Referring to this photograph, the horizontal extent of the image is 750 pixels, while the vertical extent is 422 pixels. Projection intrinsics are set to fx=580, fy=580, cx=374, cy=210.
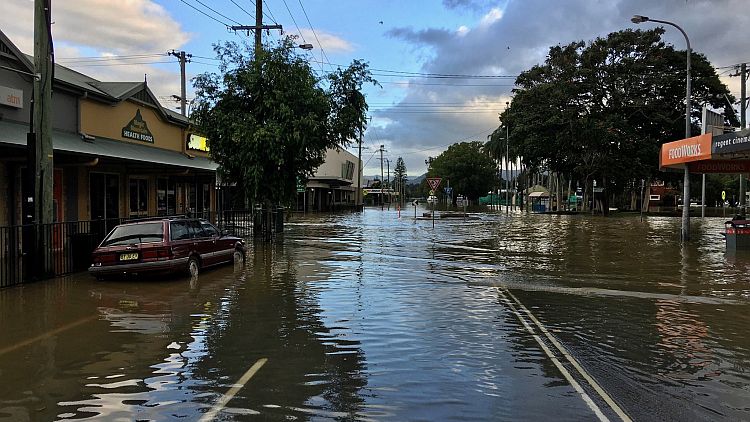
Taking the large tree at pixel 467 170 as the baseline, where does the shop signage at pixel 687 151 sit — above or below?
below

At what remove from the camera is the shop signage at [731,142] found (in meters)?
17.0

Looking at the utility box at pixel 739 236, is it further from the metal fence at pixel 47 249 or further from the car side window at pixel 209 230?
the metal fence at pixel 47 249

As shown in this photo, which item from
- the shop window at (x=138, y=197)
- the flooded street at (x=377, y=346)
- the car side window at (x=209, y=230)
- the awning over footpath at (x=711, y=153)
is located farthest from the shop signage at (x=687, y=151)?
the shop window at (x=138, y=197)

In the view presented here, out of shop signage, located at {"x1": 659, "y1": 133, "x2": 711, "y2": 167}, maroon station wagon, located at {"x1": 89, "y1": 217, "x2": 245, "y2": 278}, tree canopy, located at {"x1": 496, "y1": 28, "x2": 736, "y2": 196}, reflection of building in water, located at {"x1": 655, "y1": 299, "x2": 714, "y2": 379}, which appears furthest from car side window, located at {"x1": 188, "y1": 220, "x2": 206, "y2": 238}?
tree canopy, located at {"x1": 496, "y1": 28, "x2": 736, "y2": 196}

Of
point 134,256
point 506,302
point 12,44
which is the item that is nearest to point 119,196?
point 12,44

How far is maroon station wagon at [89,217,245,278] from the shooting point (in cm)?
1198

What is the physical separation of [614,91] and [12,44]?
48.5m

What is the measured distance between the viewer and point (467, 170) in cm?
10100

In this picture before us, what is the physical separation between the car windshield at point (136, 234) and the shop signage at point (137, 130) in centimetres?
970

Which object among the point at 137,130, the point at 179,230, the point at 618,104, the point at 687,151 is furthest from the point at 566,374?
the point at 618,104

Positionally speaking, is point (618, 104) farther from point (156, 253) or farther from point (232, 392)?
point (232, 392)

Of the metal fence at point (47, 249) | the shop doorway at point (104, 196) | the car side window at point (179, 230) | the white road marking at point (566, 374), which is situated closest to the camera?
the white road marking at point (566, 374)

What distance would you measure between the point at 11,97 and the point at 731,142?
20717mm

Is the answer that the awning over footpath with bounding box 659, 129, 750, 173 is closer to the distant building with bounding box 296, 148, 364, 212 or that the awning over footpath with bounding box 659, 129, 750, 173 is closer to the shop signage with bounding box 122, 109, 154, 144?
the shop signage with bounding box 122, 109, 154, 144
